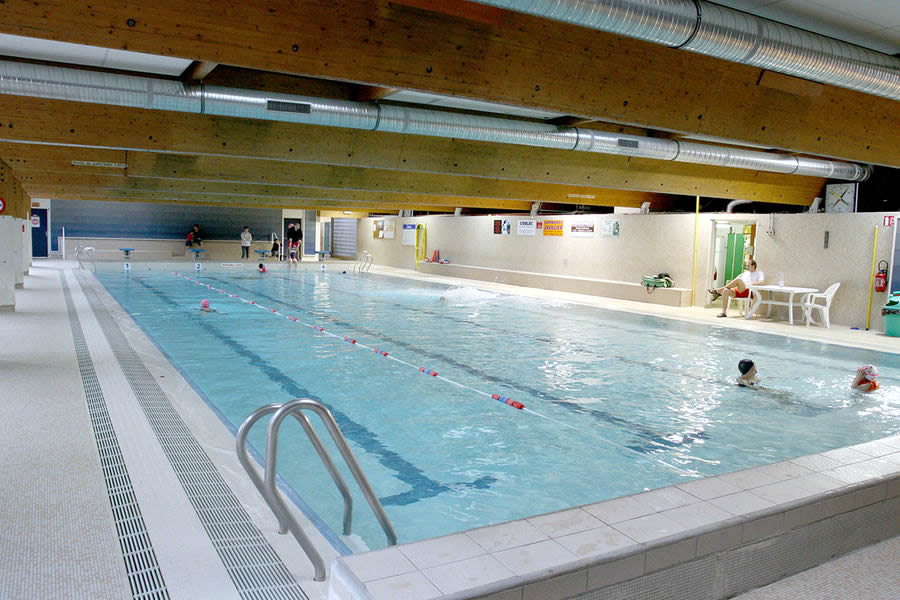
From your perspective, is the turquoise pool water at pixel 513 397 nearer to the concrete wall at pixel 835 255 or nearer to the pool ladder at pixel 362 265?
the concrete wall at pixel 835 255

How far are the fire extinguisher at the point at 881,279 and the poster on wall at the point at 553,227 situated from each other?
7.83m

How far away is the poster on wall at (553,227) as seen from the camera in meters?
17.0

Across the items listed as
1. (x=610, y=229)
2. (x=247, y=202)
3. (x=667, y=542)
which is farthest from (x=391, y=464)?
(x=247, y=202)

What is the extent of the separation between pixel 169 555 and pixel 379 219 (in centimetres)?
2462

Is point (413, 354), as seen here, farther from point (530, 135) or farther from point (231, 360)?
point (530, 135)

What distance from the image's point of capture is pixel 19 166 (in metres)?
11.6

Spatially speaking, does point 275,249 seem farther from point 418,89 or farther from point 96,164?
point 418,89

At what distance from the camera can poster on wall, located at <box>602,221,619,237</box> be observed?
15.3 m

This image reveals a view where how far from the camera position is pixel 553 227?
678 inches

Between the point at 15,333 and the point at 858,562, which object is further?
the point at 15,333

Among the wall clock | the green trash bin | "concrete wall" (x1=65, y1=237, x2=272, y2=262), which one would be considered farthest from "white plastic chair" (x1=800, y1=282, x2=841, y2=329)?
"concrete wall" (x1=65, y1=237, x2=272, y2=262)

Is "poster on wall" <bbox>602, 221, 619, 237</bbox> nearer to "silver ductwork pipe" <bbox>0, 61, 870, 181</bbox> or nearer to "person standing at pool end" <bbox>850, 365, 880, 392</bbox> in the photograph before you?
"silver ductwork pipe" <bbox>0, 61, 870, 181</bbox>

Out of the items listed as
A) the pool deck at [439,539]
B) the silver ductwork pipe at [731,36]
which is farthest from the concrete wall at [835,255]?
the pool deck at [439,539]

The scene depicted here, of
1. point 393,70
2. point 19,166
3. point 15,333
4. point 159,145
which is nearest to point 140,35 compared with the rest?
point 393,70
